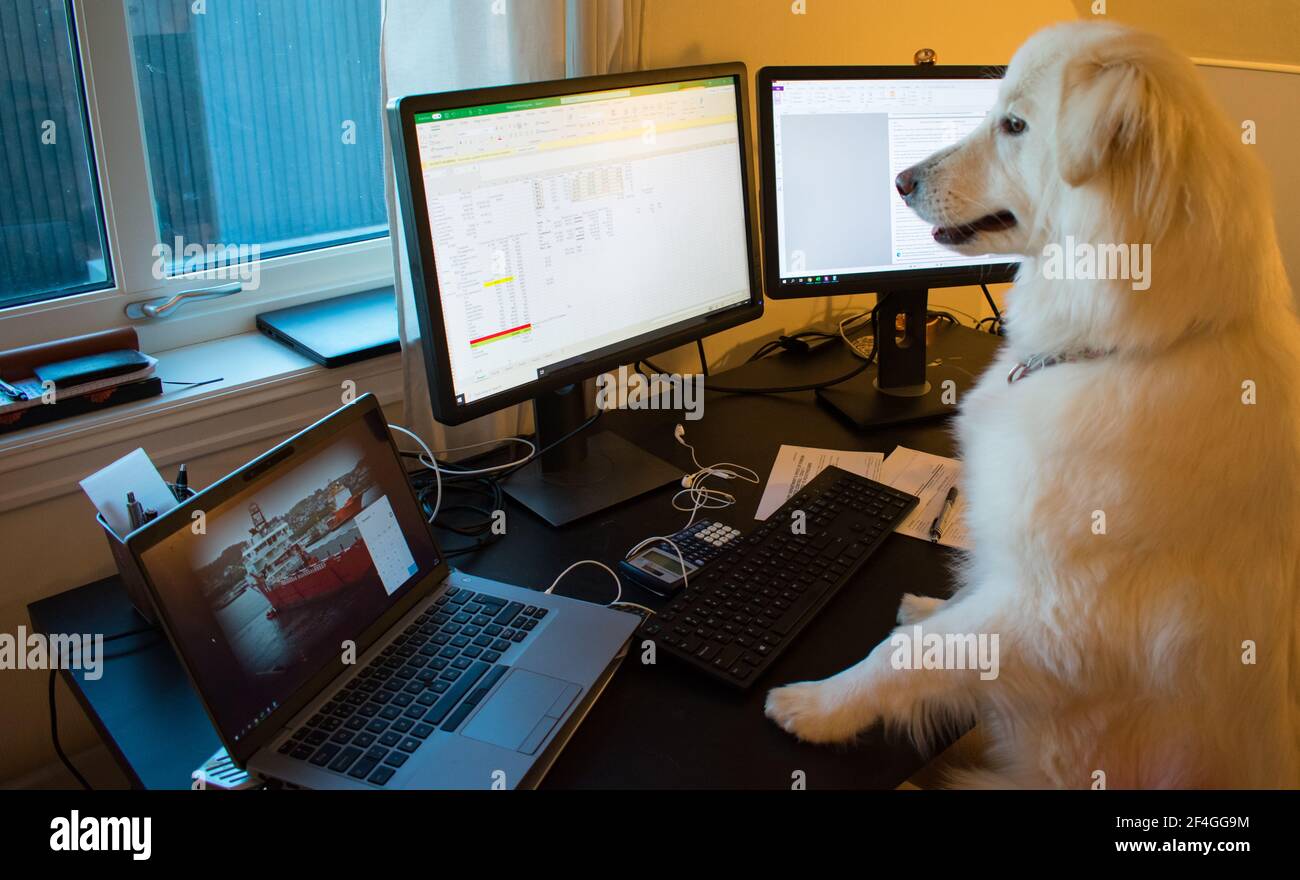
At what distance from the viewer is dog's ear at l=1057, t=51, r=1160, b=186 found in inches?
37.7

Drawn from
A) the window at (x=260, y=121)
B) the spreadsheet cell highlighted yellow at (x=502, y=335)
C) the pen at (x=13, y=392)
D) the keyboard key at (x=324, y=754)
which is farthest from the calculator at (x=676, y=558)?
the window at (x=260, y=121)

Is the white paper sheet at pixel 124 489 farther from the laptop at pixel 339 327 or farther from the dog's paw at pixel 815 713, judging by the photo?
the dog's paw at pixel 815 713

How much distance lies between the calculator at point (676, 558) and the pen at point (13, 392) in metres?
0.81

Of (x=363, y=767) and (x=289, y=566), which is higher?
(x=289, y=566)

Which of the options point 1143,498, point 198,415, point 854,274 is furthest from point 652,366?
point 1143,498

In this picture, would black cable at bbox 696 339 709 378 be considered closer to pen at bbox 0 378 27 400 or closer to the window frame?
the window frame

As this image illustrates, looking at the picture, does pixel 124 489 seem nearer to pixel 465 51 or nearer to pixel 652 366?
pixel 465 51

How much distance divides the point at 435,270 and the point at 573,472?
0.41m

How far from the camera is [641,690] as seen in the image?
1.05 meters

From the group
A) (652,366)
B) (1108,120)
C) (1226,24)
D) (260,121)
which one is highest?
(1226,24)
